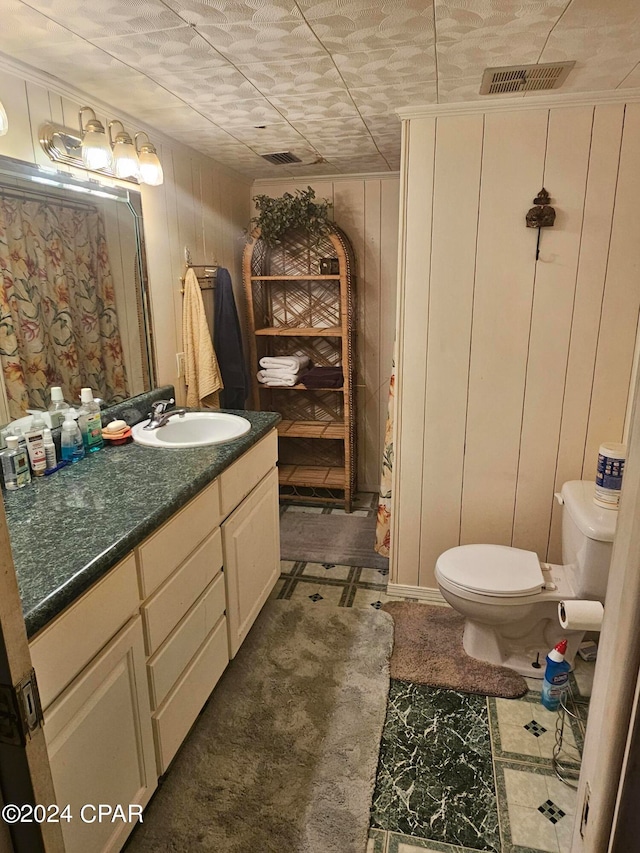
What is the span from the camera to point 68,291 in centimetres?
190

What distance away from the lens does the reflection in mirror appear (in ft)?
5.45

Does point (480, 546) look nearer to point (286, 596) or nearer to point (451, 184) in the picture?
point (286, 596)

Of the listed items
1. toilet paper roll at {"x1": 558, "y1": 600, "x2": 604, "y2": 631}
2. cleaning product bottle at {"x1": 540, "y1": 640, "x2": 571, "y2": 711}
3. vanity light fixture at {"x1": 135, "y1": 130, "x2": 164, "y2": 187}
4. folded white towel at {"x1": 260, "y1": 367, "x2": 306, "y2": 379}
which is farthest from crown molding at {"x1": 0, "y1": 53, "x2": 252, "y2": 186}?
cleaning product bottle at {"x1": 540, "y1": 640, "x2": 571, "y2": 711}

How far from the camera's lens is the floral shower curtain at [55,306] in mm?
1659

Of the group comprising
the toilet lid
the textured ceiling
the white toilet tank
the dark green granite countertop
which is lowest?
the toilet lid

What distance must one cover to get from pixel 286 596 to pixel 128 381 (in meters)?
1.22

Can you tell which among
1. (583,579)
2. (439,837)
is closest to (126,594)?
(439,837)

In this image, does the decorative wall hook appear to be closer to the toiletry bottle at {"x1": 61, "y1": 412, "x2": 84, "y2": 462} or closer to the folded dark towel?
the folded dark towel

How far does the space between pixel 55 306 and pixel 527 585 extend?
75.7 inches

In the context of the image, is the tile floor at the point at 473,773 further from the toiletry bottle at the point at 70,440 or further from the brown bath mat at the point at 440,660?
the toiletry bottle at the point at 70,440

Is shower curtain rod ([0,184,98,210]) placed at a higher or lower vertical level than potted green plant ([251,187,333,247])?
lower

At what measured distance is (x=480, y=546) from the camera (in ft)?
7.39

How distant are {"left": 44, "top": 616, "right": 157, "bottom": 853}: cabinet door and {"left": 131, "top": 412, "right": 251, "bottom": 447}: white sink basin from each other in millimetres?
898

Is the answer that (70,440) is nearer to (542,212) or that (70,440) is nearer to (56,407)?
(56,407)
